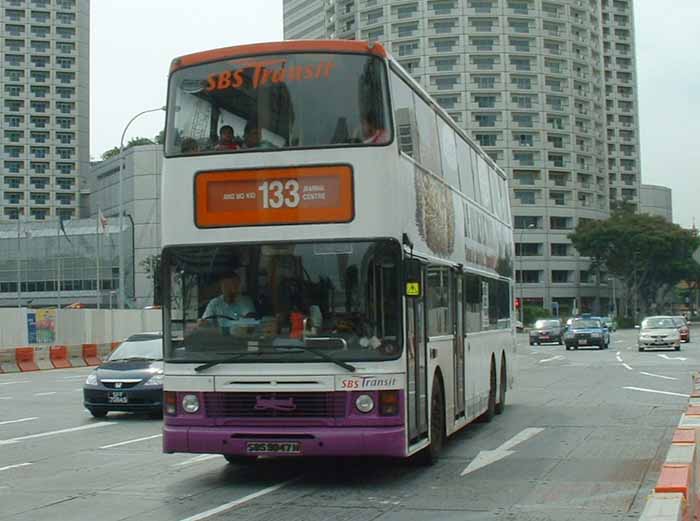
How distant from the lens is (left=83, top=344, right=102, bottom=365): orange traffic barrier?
42156 millimetres

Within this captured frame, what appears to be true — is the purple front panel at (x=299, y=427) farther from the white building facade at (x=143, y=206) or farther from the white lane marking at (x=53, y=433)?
the white building facade at (x=143, y=206)

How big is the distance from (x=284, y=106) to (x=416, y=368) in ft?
9.74

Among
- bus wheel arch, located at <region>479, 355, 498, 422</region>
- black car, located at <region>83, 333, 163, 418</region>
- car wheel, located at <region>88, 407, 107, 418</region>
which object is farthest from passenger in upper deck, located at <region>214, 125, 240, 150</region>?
car wheel, located at <region>88, 407, 107, 418</region>

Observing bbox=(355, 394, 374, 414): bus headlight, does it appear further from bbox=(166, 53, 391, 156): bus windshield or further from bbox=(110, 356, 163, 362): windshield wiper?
bbox=(110, 356, 163, 362): windshield wiper

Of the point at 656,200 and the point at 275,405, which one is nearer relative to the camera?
the point at 275,405

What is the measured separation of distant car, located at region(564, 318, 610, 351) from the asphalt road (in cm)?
3346

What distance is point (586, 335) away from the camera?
2055 inches

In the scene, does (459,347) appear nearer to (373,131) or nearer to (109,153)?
(373,131)

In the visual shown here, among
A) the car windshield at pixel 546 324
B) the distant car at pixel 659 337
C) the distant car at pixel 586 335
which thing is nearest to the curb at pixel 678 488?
the distant car at pixel 659 337

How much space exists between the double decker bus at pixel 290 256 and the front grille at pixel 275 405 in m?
0.01

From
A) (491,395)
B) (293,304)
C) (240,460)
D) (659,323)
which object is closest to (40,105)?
(659,323)

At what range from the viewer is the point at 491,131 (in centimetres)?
11925

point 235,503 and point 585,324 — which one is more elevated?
point 585,324

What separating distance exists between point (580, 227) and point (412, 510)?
344 feet
